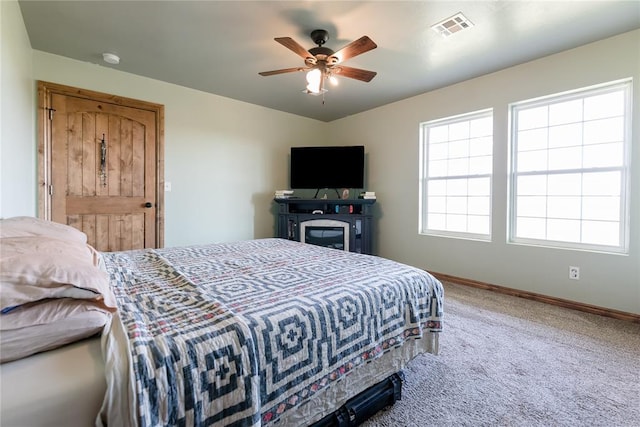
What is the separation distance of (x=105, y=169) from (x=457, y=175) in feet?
14.3

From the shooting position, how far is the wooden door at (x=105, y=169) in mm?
3020

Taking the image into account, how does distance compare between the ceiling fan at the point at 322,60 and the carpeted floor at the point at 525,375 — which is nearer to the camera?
the carpeted floor at the point at 525,375

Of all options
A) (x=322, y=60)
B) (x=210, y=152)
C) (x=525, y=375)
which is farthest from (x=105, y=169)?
(x=525, y=375)

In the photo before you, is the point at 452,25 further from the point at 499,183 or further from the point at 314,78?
the point at 499,183

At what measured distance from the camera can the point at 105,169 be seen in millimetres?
3299

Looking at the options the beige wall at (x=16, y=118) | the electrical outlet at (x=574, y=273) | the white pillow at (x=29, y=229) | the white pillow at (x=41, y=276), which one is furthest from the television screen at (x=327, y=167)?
the white pillow at (x=41, y=276)

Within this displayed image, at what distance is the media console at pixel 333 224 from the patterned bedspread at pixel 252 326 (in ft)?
8.19

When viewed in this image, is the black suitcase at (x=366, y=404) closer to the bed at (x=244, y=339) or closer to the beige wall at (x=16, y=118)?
the bed at (x=244, y=339)

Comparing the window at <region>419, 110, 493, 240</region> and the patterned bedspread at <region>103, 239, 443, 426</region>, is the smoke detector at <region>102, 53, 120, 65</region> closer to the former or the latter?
the patterned bedspread at <region>103, 239, 443, 426</region>

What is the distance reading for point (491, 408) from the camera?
1496 mm

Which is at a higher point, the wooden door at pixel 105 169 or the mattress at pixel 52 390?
the wooden door at pixel 105 169

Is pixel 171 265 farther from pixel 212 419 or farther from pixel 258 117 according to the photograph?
pixel 258 117

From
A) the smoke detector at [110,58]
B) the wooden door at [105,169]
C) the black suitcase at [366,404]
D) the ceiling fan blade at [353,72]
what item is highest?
the smoke detector at [110,58]

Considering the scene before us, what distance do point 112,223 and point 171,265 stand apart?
228 centimetres
